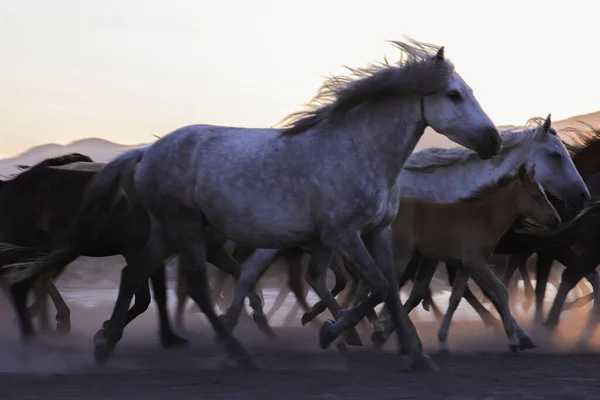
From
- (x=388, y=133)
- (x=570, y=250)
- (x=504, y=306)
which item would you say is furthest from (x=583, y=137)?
(x=388, y=133)

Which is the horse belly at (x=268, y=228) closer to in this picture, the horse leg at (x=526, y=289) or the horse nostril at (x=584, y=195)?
the horse nostril at (x=584, y=195)

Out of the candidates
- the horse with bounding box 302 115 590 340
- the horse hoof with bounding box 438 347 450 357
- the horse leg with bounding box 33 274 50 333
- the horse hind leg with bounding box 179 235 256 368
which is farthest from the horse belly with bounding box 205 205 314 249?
the horse leg with bounding box 33 274 50 333

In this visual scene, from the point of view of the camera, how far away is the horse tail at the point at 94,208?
314 inches

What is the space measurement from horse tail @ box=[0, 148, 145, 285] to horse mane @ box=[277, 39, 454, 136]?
146 cm

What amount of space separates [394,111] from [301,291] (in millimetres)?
3961

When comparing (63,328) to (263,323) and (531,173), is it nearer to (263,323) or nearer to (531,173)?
(263,323)

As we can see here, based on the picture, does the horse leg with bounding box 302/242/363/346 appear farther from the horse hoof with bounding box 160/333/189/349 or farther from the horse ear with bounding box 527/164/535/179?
the horse ear with bounding box 527/164/535/179

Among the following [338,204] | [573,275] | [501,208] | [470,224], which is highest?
[338,204]

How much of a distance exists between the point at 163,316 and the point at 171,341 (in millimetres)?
226

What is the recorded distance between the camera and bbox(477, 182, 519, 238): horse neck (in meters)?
8.70

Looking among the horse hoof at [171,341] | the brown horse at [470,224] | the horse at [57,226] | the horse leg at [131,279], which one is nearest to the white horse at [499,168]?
the brown horse at [470,224]

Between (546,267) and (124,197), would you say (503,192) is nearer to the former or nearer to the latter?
(546,267)

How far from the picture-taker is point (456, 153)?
32.6 ft

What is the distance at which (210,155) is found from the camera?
7168 millimetres
